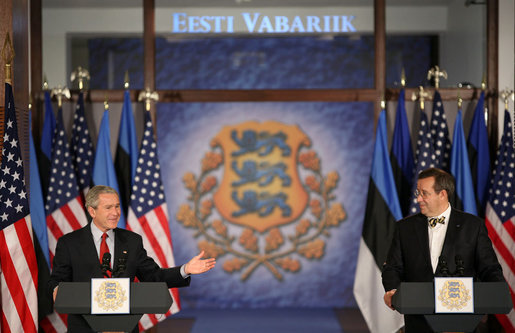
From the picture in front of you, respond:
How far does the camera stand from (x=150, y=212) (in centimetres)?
582

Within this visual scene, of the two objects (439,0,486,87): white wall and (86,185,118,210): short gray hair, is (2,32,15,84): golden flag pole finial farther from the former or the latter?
(439,0,486,87): white wall

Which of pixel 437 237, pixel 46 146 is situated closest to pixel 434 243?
pixel 437 237

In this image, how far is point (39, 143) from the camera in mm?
6113

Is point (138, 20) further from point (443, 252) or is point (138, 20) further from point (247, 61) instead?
point (443, 252)

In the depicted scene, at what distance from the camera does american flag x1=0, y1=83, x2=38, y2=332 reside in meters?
4.79

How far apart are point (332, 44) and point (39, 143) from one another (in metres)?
3.02

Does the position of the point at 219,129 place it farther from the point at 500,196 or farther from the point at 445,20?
the point at 500,196

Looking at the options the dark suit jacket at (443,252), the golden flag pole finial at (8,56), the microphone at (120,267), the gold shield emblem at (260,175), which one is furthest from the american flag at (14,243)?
the gold shield emblem at (260,175)

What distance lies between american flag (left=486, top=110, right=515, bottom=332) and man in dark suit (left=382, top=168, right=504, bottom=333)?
195cm

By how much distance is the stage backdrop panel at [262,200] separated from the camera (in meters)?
7.37

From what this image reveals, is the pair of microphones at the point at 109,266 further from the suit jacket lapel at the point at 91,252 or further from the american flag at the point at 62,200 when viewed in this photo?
the american flag at the point at 62,200

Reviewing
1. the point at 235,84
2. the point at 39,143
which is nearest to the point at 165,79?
the point at 235,84

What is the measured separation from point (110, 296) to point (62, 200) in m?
2.72

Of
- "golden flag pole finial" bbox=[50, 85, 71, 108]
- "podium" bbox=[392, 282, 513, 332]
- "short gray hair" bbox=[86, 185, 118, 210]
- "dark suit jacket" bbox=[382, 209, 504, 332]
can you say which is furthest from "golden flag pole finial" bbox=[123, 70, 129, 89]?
"podium" bbox=[392, 282, 513, 332]
